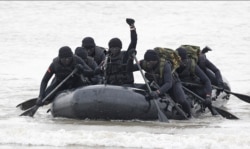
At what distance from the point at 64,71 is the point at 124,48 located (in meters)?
11.9

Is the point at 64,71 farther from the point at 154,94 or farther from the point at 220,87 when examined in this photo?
the point at 220,87

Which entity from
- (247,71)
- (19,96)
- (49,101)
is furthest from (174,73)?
(247,71)

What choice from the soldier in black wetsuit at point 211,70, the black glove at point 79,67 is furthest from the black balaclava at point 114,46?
the soldier in black wetsuit at point 211,70

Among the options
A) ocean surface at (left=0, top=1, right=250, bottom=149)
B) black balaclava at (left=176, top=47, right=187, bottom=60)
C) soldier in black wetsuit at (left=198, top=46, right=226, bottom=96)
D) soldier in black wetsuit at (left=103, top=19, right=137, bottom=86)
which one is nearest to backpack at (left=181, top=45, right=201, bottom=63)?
soldier in black wetsuit at (left=198, top=46, right=226, bottom=96)

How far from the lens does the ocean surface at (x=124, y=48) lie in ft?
33.2

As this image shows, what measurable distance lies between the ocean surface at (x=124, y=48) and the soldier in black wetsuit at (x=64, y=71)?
53 cm

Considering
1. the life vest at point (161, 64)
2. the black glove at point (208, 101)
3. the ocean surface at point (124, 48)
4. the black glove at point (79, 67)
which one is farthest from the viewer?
the black glove at point (208, 101)

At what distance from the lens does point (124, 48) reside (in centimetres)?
2433

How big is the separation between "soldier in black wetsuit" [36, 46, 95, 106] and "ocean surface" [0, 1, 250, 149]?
20.8 inches

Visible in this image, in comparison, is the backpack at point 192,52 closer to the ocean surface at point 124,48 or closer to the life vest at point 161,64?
the life vest at point 161,64

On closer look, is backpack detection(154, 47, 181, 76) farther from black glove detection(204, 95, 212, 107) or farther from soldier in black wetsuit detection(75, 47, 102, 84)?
soldier in black wetsuit detection(75, 47, 102, 84)

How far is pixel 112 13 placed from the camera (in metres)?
31.0

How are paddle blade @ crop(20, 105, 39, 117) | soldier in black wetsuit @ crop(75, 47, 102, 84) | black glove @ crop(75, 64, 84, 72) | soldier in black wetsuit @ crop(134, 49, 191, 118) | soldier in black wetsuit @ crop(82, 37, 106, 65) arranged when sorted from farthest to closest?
soldier in black wetsuit @ crop(82, 37, 106, 65) → soldier in black wetsuit @ crop(75, 47, 102, 84) → paddle blade @ crop(20, 105, 39, 117) → black glove @ crop(75, 64, 84, 72) → soldier in black wetsuit @ crop(134, 49, 191, 118)

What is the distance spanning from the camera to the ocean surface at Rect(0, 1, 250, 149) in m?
10.1
